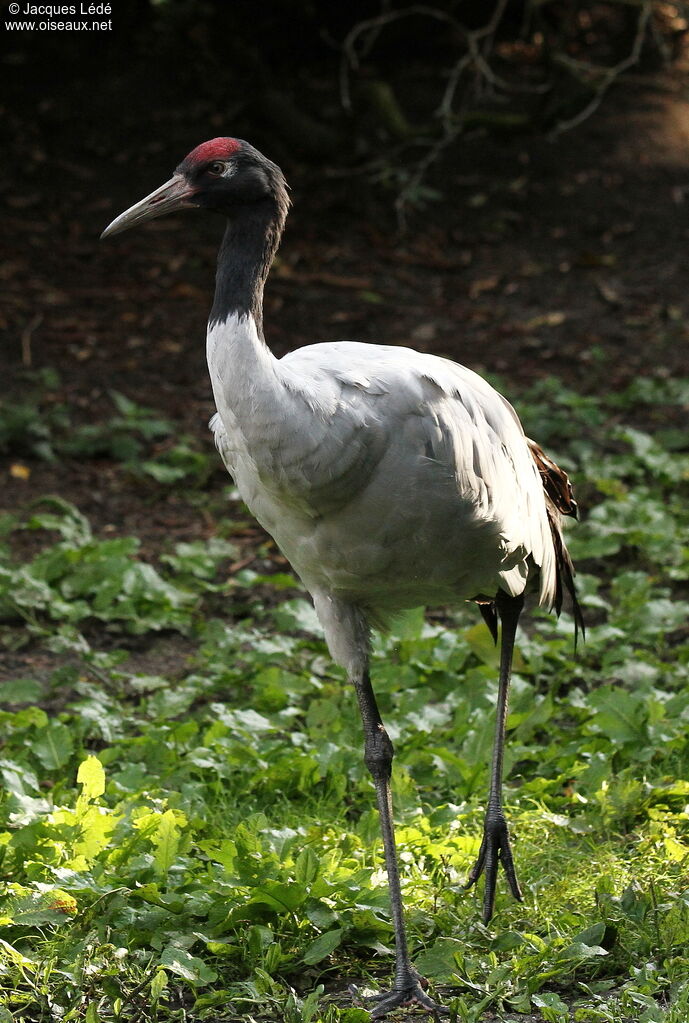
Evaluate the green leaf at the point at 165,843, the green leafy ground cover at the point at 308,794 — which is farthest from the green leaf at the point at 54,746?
the green leaf at the point at 165,843

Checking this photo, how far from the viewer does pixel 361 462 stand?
2.92m

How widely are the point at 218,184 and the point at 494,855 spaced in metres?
1.87

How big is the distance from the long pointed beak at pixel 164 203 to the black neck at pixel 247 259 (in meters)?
0.13

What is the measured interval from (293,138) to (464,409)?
6.97 meters

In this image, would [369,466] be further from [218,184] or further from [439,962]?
[439,962]

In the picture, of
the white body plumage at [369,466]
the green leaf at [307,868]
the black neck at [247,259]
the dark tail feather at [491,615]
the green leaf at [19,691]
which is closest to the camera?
the white body plumage at [369,466]

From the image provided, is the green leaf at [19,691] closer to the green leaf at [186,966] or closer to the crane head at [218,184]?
the green leaf at [186,966]

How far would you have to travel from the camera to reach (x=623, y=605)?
518 cm

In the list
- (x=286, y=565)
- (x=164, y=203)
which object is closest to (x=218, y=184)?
(x=164, y=203)

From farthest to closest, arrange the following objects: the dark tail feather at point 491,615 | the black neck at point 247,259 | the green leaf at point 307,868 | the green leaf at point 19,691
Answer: the green leaf at point 19,691 < the dark tail feather at point 491,615 < the green leaf at point 307,868 < the black neck at point 247,259

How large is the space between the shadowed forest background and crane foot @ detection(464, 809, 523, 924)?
0.08 metres

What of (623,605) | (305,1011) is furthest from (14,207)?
(305,1011)

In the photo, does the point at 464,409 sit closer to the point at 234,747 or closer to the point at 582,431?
the point at 234,747

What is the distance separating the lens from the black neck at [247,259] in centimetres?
299
